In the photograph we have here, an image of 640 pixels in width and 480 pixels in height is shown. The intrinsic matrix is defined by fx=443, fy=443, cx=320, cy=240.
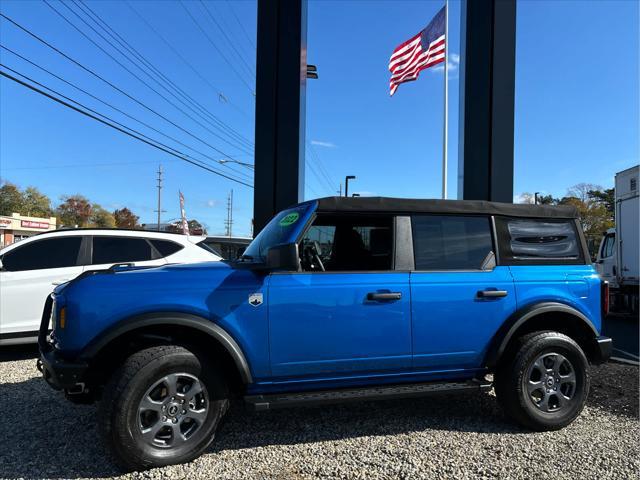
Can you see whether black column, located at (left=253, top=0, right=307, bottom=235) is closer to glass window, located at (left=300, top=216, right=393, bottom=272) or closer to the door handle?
glass window, located at (left=300, top=216, right=393, bottom=272)

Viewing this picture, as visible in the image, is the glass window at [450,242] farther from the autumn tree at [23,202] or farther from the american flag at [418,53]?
the autumn tree at [23,202]

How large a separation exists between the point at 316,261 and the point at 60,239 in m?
4.46

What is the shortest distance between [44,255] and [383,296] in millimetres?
5114

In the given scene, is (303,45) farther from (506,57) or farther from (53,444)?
(53,444)

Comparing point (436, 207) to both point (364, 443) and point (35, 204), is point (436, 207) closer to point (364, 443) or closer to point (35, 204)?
point (364, 443)

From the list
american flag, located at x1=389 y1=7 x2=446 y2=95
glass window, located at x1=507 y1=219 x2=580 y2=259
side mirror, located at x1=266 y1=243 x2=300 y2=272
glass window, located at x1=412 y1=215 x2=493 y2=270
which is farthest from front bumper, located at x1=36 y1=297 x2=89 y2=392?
american flag, located at x1=389 y1=7 x2=446 y2=95

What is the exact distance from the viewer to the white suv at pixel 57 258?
5848 mm

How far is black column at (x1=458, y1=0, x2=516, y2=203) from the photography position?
7.07m

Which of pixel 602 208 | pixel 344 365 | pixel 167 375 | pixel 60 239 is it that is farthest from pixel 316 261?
pixel 602 208

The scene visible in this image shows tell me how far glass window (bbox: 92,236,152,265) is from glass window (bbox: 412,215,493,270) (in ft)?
14.3

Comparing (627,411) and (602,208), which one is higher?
(602,208)

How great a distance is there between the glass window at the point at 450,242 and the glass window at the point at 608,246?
10551 mm

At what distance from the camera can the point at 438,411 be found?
4.23m

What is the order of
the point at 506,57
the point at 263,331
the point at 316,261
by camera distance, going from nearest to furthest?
the point at 263,331, the point at 316,261, the point at 506,57
